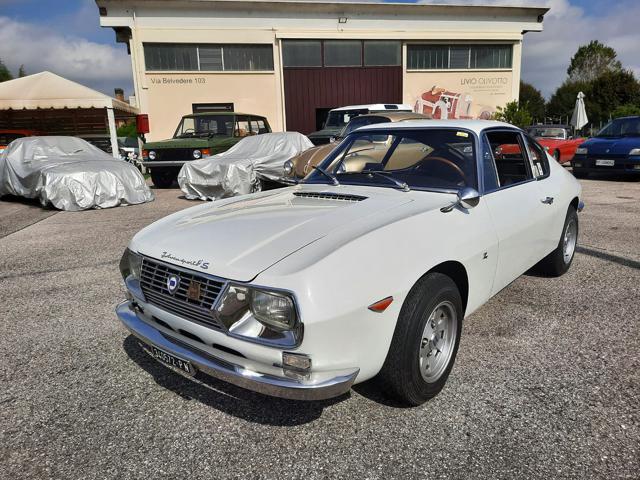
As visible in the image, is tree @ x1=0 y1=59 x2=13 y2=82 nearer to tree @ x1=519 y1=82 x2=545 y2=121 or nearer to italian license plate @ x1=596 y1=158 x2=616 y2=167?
italian license plate @ x1=596 y1=158 x2=616 y2=167

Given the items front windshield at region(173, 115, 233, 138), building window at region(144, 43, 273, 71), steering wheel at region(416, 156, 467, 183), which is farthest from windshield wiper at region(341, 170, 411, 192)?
building window at region(144, 43, 273, 71)

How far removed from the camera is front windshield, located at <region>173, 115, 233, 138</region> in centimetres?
1209

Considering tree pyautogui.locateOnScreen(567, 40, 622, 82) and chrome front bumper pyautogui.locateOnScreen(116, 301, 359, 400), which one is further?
tree pyautogui.locateOnScreen(567, 40, 622, 82)

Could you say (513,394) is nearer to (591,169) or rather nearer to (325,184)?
(325,184)

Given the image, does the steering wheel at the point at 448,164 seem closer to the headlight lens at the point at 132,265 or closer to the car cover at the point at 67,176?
the headlight lens at the point at 132,265

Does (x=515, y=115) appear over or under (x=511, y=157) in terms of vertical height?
over

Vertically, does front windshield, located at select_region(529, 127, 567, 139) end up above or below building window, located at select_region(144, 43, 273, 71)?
below

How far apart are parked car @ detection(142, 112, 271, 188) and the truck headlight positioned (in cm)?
974

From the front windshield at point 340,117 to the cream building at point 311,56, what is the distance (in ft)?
26.2

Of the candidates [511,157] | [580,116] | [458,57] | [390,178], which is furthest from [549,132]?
[390,178]

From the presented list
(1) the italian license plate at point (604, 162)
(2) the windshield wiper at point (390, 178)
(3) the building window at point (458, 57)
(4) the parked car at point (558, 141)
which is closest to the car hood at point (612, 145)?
(1) the italian license plate at point (604, 162)

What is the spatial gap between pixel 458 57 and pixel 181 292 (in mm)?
23752

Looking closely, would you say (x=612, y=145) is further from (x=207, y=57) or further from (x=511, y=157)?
(x=207, y=57)

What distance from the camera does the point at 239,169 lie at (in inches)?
377
